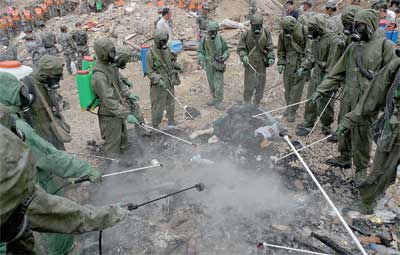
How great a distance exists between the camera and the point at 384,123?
14.0 feet

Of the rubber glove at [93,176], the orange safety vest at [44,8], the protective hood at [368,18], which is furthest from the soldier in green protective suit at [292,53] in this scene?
the orange safety vest at [44,8]

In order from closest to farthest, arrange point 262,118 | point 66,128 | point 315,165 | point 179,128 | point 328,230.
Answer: point 328,230, point 66,128, point 315,165, point 262,118, point 179,128

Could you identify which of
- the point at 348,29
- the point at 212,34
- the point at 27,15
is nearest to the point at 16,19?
the point at 27,15

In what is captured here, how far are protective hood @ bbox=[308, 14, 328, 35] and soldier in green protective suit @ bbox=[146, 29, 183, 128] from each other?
2.88 meters

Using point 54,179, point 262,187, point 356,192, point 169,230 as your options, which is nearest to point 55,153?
point 54,179

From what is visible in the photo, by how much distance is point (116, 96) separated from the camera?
5789 mm

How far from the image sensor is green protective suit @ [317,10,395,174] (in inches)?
191

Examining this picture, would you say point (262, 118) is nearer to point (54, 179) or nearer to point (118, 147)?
point (118, 147)

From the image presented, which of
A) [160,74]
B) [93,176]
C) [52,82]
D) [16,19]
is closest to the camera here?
[93,176]

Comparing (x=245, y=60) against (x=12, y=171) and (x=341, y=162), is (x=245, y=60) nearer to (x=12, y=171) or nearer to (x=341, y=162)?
(x=341, y=162)

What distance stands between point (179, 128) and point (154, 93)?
0.97 meters

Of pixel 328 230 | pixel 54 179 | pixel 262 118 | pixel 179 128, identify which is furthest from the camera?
pixel 179 128

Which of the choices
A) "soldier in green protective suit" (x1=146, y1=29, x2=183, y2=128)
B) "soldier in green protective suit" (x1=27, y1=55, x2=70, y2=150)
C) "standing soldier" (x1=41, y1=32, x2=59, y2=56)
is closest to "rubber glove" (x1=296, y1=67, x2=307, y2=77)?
"soldier in green protective suit" (x1=146, y1=29, x2=183, y2=128)

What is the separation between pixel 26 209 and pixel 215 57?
656 centimetres
